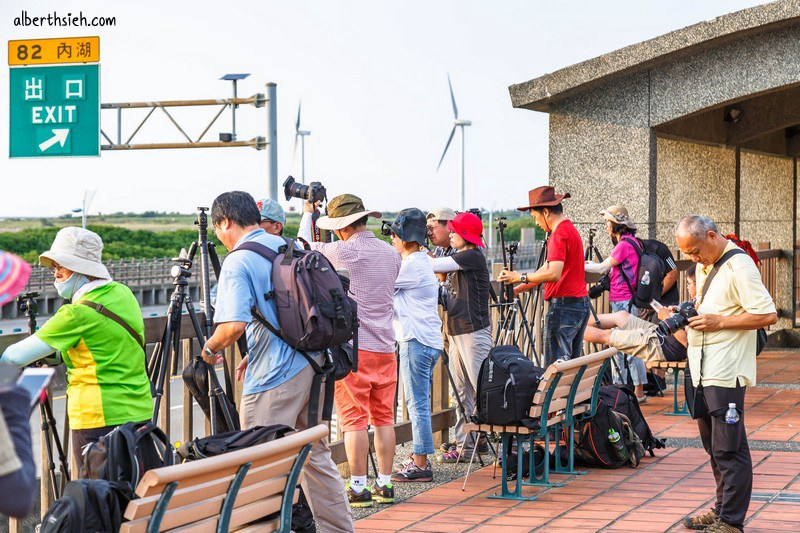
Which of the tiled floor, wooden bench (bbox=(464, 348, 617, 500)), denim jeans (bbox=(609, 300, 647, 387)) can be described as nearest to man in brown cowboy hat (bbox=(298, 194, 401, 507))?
the tiled floor

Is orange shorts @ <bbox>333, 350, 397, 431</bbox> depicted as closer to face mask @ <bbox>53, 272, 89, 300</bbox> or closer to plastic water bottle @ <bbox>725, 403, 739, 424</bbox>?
face mask @ <bbox>53, 272, 89, 300</bbox>

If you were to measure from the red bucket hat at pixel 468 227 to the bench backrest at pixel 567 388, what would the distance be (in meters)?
1.09

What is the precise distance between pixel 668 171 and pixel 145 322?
27.1ft

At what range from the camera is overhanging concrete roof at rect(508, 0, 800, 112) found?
429 inches

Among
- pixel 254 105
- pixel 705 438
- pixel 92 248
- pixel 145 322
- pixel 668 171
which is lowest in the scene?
pixel 705 438

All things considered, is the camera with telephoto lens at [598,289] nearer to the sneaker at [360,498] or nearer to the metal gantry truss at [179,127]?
the sneaker at [360,498]

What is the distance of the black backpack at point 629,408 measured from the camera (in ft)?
26.1

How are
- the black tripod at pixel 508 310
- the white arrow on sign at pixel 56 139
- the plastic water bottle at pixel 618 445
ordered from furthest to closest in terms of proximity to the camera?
the white arrow on sign at pixel 56 139, the black tripod at pixel 508 310, the plastic water bottle at pixel 618 445

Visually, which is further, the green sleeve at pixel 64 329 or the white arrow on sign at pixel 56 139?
the white arrow on sign at pixel 56 139

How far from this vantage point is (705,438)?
615 cm

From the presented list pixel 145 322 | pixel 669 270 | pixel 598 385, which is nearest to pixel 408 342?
pixel 598 385

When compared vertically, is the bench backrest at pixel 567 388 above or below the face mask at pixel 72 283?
below

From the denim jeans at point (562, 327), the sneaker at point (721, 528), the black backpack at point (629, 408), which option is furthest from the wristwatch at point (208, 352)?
the denim jeans at point (562, 327)

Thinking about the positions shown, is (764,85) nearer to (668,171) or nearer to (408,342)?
(668,171)
